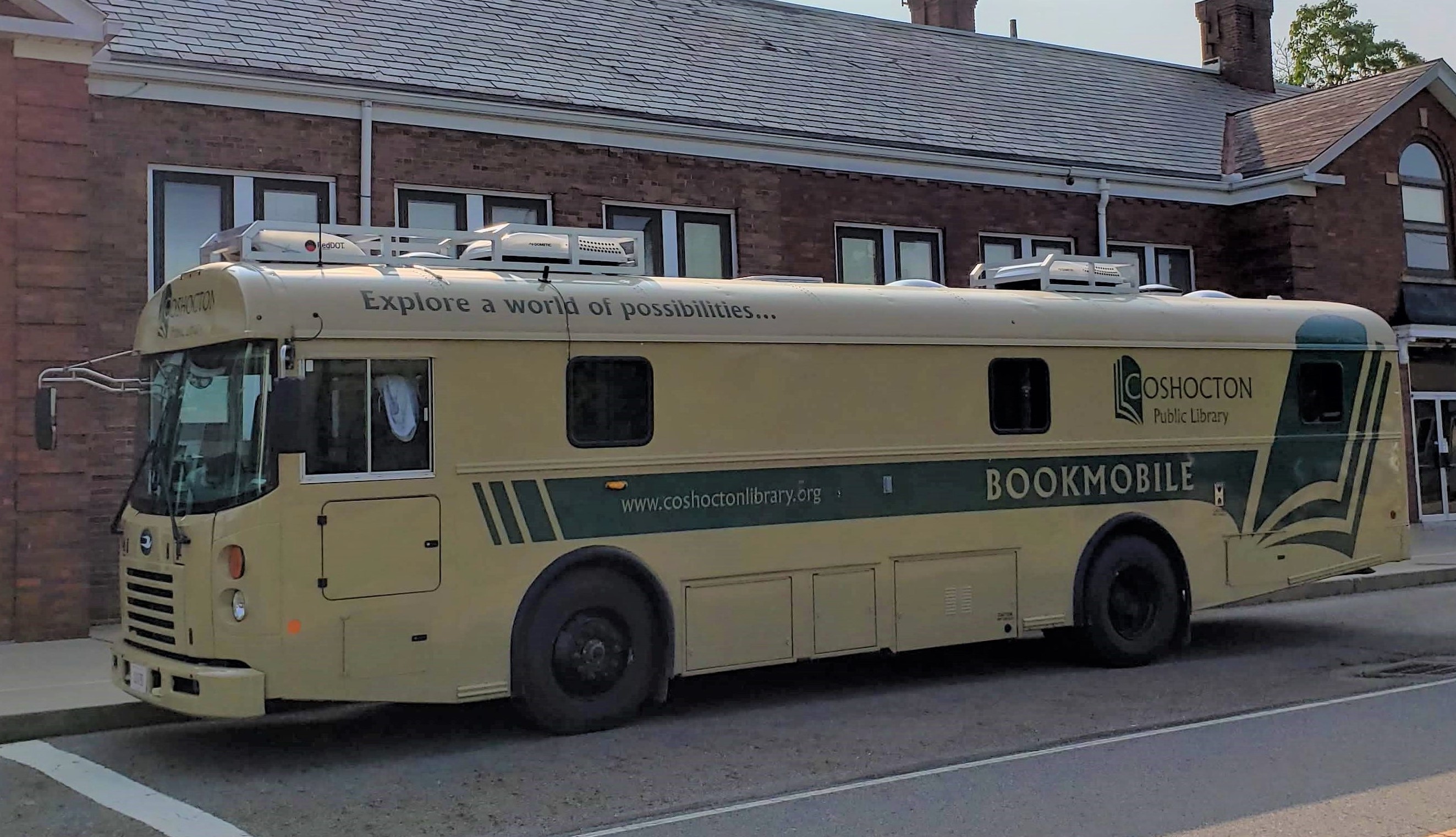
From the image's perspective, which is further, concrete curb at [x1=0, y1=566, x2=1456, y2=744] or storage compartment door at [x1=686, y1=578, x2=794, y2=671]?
storage compartment door at [x1=686, y1=578, x2=794, y2=671]

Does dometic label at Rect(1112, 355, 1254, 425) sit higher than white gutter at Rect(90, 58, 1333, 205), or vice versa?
white gutter at Rect(90, 58, 1333, 205)

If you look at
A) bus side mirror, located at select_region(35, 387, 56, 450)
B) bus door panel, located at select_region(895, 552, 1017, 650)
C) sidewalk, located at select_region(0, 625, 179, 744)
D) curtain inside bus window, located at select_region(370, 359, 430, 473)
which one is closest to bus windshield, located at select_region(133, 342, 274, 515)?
curtain inside bus window, located at select_region(370, 359, 430, 473)

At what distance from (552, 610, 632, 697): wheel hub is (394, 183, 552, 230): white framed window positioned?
22.8 ft

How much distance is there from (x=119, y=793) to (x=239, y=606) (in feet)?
3.71

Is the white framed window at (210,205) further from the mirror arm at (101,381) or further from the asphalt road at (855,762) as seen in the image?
the asphalt road at (855,762)

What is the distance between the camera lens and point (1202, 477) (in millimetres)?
11375

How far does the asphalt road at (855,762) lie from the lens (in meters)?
6.43

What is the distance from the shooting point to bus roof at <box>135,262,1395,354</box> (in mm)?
7898

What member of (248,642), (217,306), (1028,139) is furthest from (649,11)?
(248,642)

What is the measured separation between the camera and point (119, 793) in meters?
7.20

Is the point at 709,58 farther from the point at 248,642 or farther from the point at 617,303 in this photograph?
the point at 248,642

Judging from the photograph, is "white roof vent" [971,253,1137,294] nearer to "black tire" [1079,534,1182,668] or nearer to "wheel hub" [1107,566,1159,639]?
"black tire" [1079,534,1182,668]

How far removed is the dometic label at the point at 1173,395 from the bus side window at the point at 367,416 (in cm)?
574

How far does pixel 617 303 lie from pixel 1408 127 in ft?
59.0
